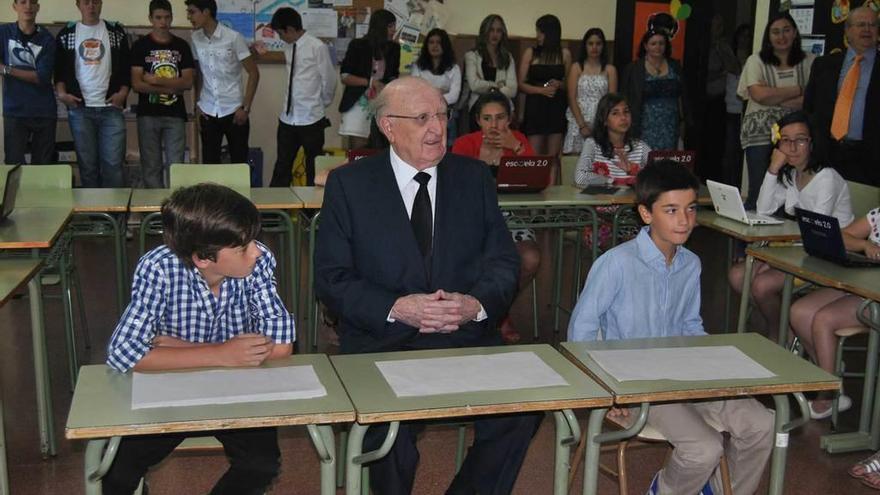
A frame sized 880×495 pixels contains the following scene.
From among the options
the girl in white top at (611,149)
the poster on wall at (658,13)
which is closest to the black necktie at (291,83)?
the girl in white top at (611,149)

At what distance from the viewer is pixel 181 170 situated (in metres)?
4.81

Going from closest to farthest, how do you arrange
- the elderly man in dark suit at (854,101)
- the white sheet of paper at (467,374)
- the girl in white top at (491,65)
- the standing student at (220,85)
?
1. the white sheet of paper at (467,374)
2. the elderly man in dark suit at (854,101)
3. the standing student at (220,85)
4. the girl in white top at (491,65)

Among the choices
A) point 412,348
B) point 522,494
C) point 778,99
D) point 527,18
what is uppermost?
point 527,18

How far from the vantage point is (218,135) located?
733 cm

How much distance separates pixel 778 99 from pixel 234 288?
4.81 metres

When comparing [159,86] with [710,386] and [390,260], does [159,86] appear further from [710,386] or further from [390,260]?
[710,386]

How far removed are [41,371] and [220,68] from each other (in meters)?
4.13

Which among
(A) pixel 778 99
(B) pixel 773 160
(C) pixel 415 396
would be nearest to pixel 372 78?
(A) pixel 778 99

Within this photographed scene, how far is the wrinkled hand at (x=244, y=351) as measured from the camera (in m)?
2.31

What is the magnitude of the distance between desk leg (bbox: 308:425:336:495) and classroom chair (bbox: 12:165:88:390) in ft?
6.48

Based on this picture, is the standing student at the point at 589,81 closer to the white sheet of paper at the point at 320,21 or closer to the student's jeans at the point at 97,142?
the white sheet of paper at the point at 320,21

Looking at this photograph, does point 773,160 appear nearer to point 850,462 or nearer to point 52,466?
point 850,462

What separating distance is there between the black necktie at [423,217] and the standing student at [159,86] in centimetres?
432

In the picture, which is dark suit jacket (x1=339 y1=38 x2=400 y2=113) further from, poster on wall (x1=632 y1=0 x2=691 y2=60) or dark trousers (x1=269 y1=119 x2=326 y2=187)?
poster on wall (x1=632 y1=0 x2=691 y2=60)
